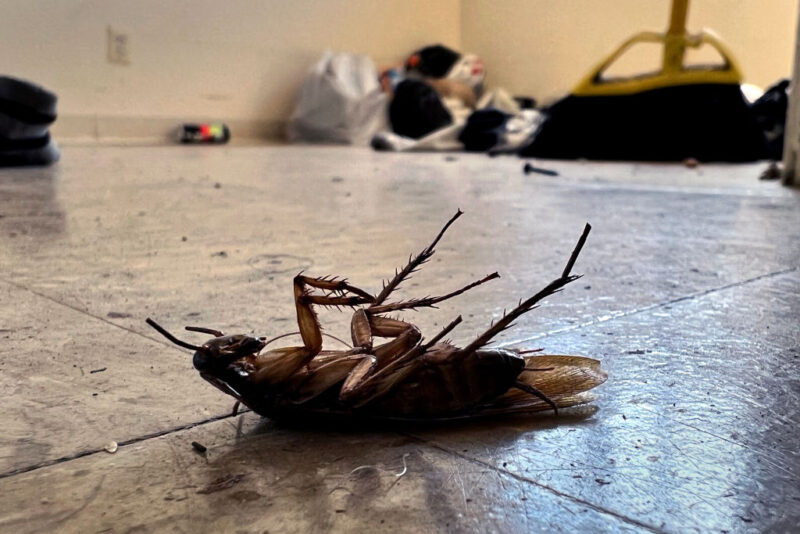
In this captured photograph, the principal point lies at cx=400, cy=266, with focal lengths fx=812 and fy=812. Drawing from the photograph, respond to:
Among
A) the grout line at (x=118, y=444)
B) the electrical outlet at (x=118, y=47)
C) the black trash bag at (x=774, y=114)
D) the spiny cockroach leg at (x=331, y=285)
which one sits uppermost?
the spiny cockroach leg at (x=331, y=285)

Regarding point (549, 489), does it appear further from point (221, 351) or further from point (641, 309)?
point (641, 309)

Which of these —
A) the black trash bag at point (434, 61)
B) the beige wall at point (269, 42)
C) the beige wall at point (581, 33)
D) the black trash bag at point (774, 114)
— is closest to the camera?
the black trash bag at point (774, 114)

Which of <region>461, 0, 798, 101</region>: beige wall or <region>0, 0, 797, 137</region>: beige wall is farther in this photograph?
<region>461, 0, 798, 101</region>: beige wall

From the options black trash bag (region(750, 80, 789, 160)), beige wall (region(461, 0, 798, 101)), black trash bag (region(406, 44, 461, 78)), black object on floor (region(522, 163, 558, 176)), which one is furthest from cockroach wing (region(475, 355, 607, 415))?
black trash bag (region(406, 44, 461, 78))

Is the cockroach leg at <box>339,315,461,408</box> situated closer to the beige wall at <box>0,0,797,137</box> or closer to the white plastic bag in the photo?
the beige wall at <box>0,0,797,137</box>

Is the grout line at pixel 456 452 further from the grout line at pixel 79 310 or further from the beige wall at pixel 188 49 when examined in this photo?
the beige wall at pixel 188 49

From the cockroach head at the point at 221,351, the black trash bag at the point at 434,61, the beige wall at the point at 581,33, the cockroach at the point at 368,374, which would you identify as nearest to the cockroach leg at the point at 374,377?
the cockroach at the point at 368,374
